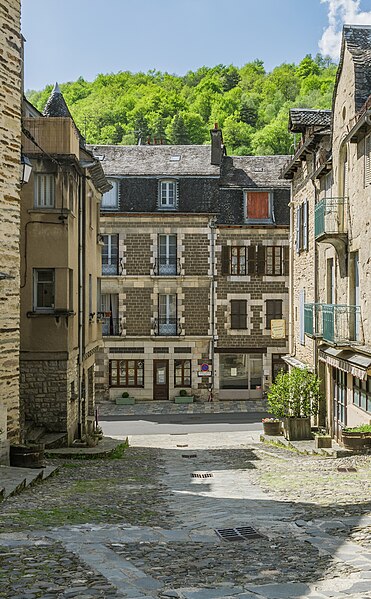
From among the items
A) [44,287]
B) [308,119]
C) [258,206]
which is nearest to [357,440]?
[44,287]

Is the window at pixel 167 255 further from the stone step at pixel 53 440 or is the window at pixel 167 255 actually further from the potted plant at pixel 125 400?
the stone step at pixel 53 440

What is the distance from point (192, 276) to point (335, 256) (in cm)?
1436

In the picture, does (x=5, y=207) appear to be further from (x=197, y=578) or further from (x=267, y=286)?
(x=267, y=286)

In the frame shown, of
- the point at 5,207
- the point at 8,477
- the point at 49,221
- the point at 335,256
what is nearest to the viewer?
the point at 8,477

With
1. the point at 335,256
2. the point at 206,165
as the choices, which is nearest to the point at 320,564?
the point at 335,256

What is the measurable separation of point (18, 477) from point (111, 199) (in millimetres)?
23629

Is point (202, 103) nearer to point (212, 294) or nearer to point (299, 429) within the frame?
point (212, 294)

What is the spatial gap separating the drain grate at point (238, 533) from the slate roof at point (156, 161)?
2723 centimetres

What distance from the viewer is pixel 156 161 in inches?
1401

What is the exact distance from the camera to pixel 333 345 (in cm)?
1838

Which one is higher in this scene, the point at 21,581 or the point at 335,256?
the point at 335,256

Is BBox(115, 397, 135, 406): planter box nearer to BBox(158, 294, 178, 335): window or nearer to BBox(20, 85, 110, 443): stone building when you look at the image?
BBox(158, 294, 178, 335): window

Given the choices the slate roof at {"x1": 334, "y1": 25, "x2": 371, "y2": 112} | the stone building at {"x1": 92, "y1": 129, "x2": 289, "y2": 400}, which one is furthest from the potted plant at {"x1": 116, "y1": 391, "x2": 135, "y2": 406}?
the slate roof at {"x1": 334, "y1": 25, "x2": 371, "y2": 112}

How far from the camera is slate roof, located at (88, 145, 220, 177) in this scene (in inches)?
1368
